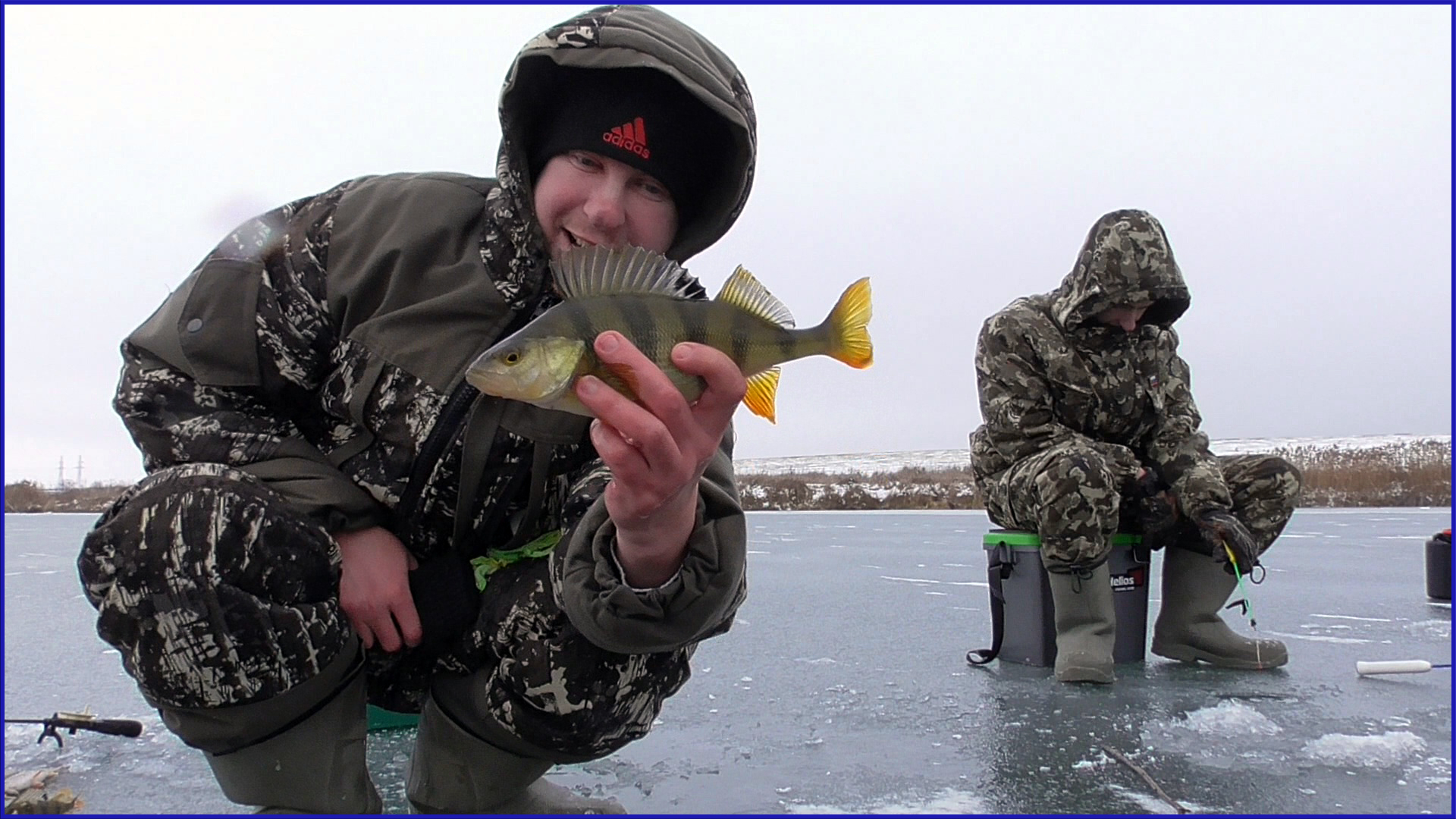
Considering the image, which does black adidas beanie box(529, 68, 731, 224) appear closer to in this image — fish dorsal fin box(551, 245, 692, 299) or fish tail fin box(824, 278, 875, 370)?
fish dorsal fin box(551, 245, 692, 299)

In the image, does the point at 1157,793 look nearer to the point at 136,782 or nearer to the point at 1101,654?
the point at 1101,654

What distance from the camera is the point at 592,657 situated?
6.08 feet

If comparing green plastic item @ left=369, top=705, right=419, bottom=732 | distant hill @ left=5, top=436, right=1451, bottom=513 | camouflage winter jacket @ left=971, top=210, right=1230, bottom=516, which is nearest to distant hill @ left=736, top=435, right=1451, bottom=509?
distant hill @ left=5, top=436, right=1451, bottom=513

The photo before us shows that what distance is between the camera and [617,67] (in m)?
2.02

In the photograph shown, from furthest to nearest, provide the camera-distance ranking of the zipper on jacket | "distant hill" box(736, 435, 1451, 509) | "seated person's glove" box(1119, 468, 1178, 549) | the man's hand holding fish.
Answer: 1. "distant hill" box(736, 435, 1451, 509)
2. "seated person's glove" box(1119, 468, 1178, 549)
3. the zipper on jacket
4. the man's hand holding fish

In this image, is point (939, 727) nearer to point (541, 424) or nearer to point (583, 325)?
point (541, 424)

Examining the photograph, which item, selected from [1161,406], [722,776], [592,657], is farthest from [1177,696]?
[592,657]

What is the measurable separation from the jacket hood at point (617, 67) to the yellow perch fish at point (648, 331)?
42 cm

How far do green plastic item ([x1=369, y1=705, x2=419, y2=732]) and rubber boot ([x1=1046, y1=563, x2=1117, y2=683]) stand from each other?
196 centimetres

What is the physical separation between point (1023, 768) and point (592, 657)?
3.44 feet

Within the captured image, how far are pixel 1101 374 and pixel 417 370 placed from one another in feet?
9.07

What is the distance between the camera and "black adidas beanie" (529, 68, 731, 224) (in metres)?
2.06

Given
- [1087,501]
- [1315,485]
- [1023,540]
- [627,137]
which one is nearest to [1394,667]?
[1087,501]

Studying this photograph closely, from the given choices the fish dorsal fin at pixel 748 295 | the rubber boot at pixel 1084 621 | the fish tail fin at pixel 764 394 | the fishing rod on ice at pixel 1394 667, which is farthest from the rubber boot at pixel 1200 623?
the fish dorsal fin at pixel 748 295
